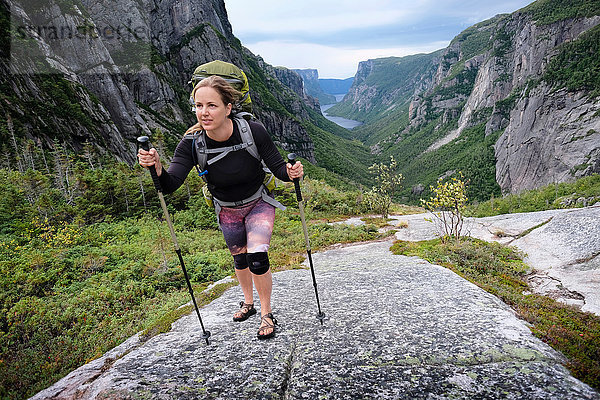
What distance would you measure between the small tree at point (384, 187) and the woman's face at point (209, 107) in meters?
14.7

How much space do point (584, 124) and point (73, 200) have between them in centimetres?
Result: 14323

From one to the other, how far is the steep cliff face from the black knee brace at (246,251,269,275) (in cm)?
5113

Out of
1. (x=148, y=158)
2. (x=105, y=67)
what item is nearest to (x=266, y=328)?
(x=148, y=158)

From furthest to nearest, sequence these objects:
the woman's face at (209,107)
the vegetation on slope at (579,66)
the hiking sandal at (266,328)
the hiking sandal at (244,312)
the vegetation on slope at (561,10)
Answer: the vegetation on slope at (561,10) → the vegetation on slope at (579,66) → the hiking sandal at (244,312) → the hiking sandal at (266,328) → the woman's face at (209,107)

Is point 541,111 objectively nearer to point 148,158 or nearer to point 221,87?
point 221,87

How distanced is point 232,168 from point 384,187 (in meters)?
18.6

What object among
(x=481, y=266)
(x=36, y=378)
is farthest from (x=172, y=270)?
(x=481, y=266)

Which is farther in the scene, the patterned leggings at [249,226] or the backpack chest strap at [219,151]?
the patterned leggings at [249,226]

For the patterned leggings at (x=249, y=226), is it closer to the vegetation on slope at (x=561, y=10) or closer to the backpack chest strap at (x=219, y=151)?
the backpack chest strap at (x=219, y=151)

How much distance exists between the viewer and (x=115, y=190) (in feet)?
64.3

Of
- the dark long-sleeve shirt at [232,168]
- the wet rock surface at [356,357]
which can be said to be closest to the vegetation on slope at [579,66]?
the wet rock surface at [356,357]

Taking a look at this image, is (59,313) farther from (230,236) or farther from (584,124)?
(584,124)

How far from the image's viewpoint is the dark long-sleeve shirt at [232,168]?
4266 mm

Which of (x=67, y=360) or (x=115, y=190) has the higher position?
(x=115, y=190)
